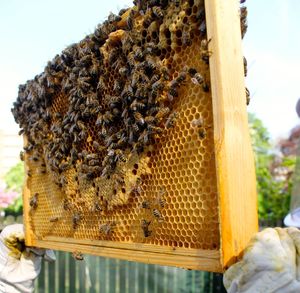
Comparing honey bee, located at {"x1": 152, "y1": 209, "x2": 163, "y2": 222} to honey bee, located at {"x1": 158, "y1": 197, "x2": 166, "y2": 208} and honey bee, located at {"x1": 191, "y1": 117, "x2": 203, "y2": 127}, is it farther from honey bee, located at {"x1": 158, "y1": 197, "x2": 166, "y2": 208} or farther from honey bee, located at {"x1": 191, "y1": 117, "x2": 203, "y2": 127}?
honey bee, located at {"x1": 191, "y1": 117, "x2": 203, "y2": 127}

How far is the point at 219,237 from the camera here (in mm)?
1702

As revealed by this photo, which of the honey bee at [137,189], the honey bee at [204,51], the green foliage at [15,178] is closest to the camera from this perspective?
the honey bee at [204,51]

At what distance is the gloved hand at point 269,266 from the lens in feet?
4.70

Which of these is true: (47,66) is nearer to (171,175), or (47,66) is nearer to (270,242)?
(171,175)

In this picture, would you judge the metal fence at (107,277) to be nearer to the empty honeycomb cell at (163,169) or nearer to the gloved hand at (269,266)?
the empty honeycomb cell at (163,169)

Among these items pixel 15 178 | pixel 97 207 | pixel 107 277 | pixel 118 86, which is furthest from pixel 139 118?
pixel 15 178

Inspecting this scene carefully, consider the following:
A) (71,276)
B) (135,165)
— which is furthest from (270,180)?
(135,165)

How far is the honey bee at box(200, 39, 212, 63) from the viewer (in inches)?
68.4

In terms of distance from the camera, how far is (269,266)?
1.45 meters

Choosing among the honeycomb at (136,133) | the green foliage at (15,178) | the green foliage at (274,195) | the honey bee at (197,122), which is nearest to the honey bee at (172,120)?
the honeycomb at (136,133)

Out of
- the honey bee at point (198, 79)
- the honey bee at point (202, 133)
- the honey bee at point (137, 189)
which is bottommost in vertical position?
the honey bee at point (137, 189)

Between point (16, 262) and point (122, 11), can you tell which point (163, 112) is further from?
point (16, 262)

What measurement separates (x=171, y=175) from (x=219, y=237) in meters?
0.42

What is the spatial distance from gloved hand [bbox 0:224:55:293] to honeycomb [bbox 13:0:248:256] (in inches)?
21.8
